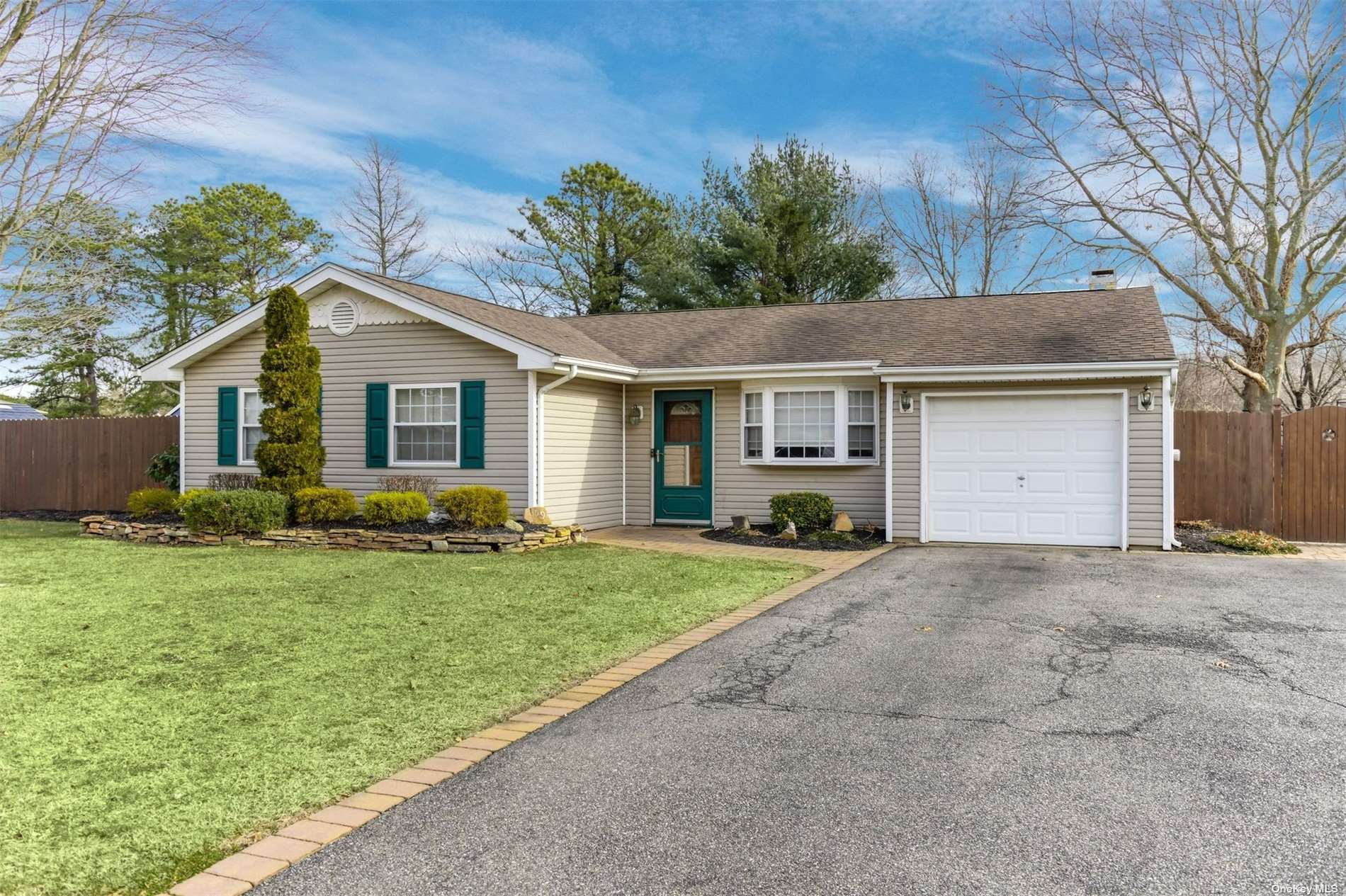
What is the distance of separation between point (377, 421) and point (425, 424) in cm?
75

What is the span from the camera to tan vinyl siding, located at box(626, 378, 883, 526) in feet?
43.8

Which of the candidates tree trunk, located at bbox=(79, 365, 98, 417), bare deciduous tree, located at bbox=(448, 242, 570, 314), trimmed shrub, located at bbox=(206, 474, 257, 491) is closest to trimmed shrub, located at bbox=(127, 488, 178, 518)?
trimmed shrub, located at bbox=(206, 474, 257, 491)

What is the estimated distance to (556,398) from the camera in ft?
42.7

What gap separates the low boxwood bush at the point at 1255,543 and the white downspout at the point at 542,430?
28.6ft

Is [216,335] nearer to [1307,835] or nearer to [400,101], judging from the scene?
[400,101]

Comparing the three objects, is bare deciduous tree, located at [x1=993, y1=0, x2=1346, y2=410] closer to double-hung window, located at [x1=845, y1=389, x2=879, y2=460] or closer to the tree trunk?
double-hung window, located at [x1=845, y1=389, x2=879, y2=460]

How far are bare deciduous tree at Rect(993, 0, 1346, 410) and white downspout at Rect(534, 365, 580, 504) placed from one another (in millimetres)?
15128

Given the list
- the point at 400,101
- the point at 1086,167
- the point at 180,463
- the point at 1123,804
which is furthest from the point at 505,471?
the point at 1086,167

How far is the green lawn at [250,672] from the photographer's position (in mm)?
3344

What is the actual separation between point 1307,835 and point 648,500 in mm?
11628

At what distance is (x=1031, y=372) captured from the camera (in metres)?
11.7

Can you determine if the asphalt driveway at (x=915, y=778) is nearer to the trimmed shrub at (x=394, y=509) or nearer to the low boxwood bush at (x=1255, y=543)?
the low boxwood bush at (x=1255, y=543)

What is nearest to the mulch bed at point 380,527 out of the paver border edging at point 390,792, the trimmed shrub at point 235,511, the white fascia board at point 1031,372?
the trimmed shrub at point 235,511

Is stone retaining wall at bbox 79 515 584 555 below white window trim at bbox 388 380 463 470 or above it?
below
